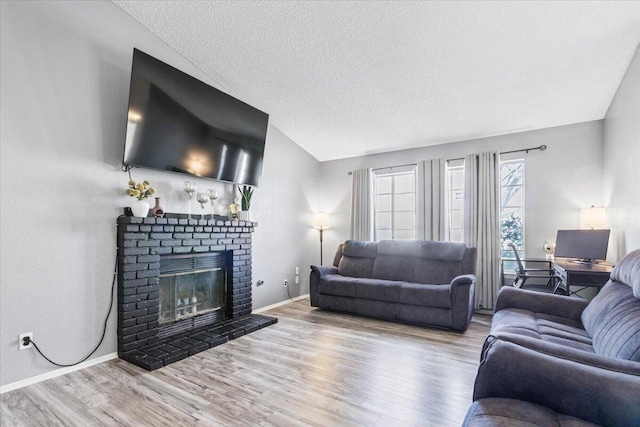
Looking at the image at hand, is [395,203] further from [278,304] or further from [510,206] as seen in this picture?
[278,304]

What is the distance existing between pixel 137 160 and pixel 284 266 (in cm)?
267

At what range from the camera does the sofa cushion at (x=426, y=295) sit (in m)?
3.56

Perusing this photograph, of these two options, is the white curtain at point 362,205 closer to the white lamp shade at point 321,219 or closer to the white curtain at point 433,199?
the white lamp shade at point 321,219

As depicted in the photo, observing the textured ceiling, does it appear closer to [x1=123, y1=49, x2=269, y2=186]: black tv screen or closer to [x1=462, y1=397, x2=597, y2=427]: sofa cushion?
[x1=123, y1=49, x2=269, y2=186]: black tv screen

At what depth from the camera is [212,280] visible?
382 cm

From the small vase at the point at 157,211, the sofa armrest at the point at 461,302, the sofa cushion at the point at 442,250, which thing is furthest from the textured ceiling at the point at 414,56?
the sofa armrest at the point at 461,302

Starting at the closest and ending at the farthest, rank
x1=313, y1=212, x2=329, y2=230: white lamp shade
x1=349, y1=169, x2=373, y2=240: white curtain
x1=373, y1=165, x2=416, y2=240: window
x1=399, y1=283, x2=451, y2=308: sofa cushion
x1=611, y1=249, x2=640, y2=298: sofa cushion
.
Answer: x1=611, y1=249, x2=640, y2=298: sofa cushion < x1=399, y1=283, x2=451, y2=308: sofa cushion < x1=373, y1=165, x2=416, y2=240: window < x1=349, y1=169, x2=373, y2=240: white curtain < x1=313, y1=212, x2=329, y2=230: white lamp shade

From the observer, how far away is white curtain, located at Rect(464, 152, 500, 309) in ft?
14.0

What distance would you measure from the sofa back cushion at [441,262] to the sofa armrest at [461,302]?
559 millimetres

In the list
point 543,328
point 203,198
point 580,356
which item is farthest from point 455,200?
point 580,356

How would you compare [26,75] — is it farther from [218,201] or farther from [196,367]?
[196,367]

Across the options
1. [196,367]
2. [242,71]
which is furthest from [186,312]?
[242,71]

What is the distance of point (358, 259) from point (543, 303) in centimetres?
262

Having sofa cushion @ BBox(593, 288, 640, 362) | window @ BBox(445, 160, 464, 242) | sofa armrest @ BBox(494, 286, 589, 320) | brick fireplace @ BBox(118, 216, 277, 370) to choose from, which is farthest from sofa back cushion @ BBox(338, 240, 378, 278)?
sofa cushion @ BBox(593, 288, 640, 362)
